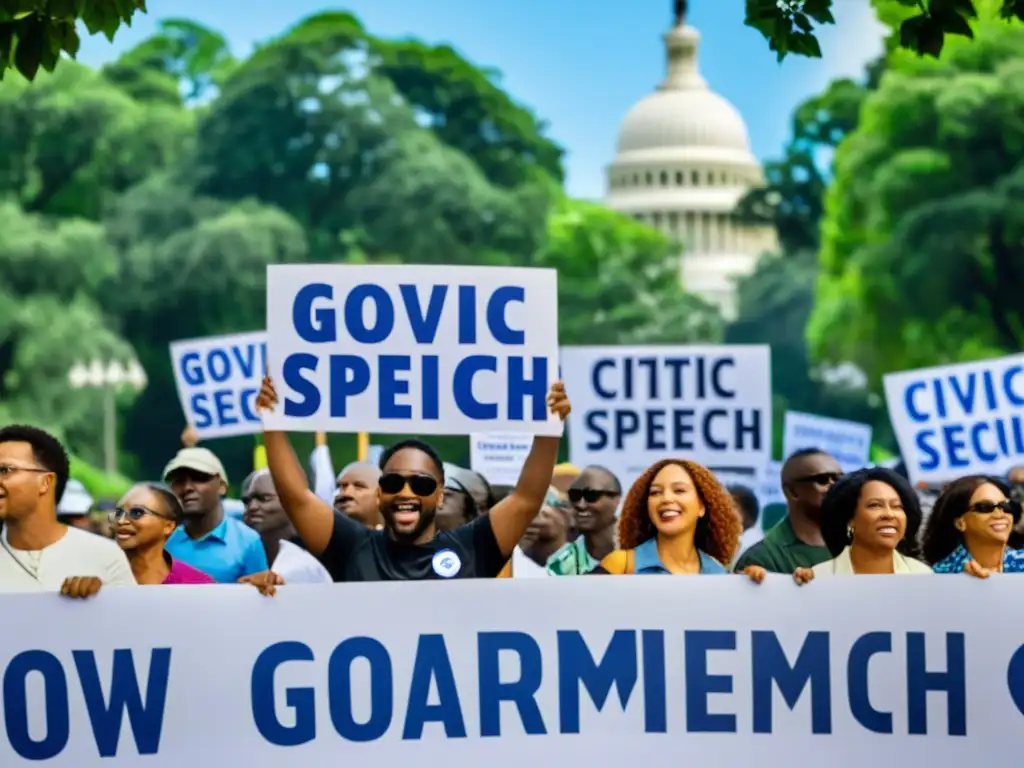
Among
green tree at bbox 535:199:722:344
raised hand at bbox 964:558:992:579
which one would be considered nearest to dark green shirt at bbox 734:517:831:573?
raised hand at bbox 964:558:992:579

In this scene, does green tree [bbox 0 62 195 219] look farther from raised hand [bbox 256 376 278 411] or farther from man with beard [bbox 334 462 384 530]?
raised hand [bbox 256 376 278 411]

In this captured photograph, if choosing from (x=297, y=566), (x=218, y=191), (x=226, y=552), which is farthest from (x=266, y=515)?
(x=218, y=191)

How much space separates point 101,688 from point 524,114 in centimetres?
6469

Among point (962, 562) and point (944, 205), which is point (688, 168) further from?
point (962, 562)

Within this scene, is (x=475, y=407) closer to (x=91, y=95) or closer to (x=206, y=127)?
(x=91, y=95)

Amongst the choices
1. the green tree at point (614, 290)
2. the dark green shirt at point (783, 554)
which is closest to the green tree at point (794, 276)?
the green tree at point (614, 290)

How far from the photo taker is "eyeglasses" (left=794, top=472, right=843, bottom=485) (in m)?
9.31

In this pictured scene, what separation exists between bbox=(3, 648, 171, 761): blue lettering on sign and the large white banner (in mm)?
12

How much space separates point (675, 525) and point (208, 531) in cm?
242

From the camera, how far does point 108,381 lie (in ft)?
183

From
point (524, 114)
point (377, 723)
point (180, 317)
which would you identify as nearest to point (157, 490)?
point (377, 723)

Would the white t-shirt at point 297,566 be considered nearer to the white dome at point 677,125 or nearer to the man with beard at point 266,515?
the man with beard at point 266,515

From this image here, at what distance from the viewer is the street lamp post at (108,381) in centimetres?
5553

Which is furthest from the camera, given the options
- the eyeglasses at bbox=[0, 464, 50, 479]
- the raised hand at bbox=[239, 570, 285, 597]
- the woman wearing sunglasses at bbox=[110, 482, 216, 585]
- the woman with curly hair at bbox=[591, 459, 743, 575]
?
the woman wearing sunglasses at bbox=[110, 482, 216, 585]
